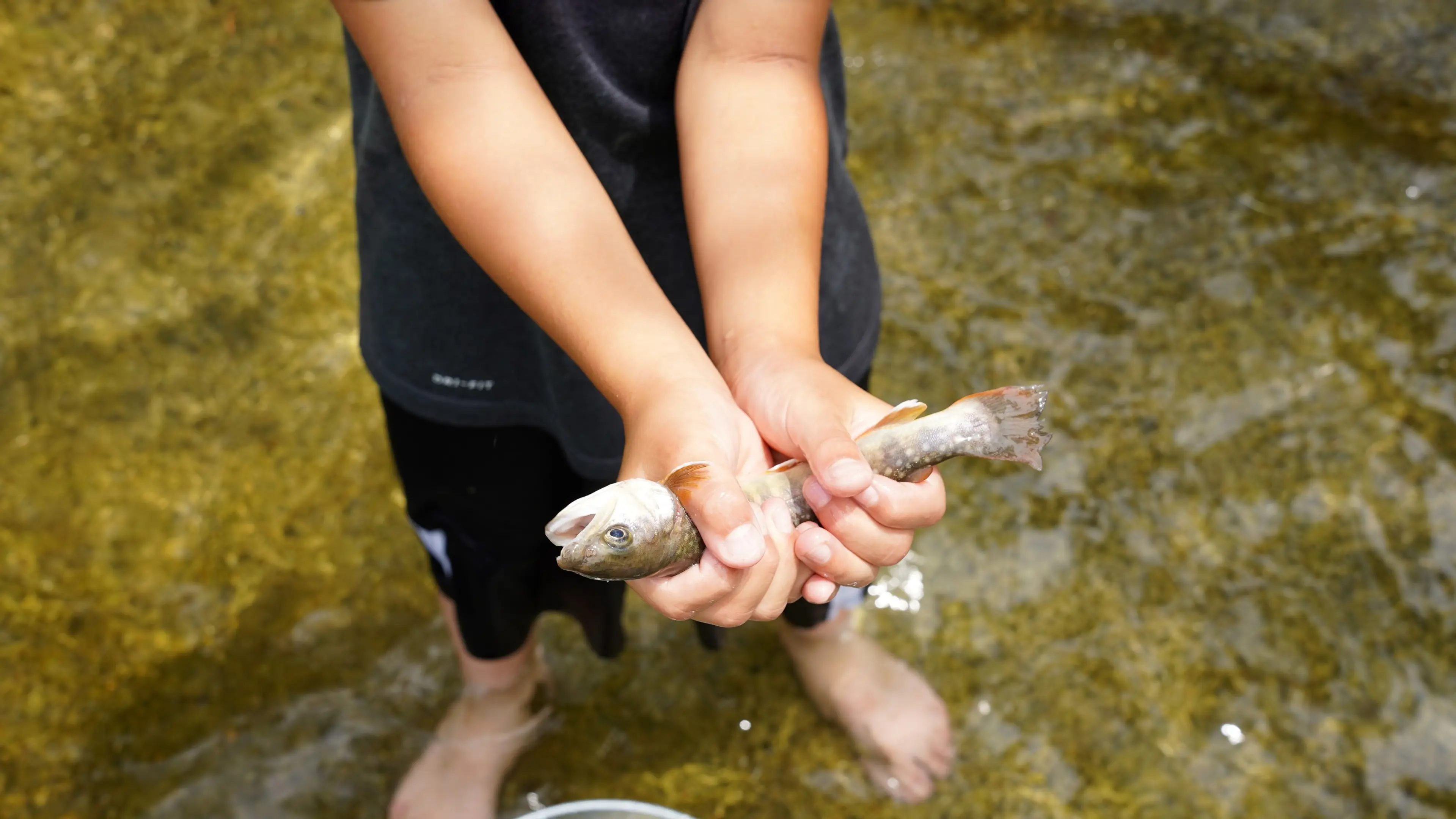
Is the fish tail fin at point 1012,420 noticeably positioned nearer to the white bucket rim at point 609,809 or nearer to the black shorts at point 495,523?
the black shorts at point 495,523

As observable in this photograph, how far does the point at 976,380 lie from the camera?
4043 millimetres

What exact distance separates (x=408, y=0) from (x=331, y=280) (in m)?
2.61

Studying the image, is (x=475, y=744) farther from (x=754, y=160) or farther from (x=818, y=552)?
(x=754, y=160)

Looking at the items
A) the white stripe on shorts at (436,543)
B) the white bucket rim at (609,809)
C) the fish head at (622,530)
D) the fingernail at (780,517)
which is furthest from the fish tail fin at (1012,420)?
the white stripe on shorts at (436,543)

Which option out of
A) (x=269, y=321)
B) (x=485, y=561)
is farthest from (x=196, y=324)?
(x=485, y=561)

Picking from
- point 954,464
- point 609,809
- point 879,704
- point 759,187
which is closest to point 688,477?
point 759,187

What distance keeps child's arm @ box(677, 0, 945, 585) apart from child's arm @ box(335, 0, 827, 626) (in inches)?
5.5

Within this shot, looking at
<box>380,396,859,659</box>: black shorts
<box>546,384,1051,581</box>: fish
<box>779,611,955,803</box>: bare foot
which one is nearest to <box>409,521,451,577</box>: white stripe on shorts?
<box>380,396,859,659</box>: black shorts

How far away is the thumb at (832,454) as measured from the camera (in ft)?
5.66

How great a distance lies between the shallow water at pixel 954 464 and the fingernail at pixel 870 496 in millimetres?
1754

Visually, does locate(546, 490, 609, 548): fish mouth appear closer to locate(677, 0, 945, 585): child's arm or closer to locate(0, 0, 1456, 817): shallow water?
locate(677, 0, 945, 585): child's arm

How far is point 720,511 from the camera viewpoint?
1.64 meters

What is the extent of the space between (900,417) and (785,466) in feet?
0.76

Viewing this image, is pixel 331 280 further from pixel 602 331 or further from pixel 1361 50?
pixel 1361 50
